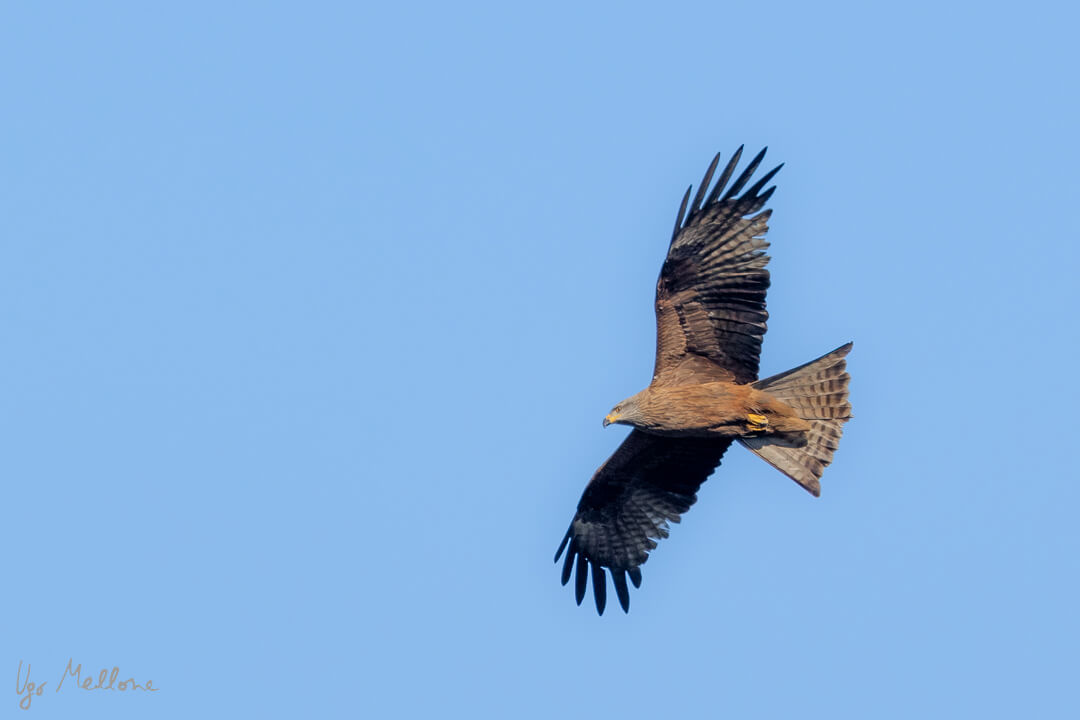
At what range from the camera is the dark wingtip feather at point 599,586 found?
15344 mm

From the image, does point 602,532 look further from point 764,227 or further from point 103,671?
point 103,671

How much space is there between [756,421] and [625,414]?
1227 millimetres

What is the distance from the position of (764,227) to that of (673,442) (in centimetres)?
250

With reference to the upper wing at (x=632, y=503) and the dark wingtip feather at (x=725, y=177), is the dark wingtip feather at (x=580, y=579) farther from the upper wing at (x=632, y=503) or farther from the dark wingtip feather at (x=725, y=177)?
the dark wingtip feather at (x=725, y=177)

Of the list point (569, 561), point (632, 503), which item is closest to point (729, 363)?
point (632, 503)

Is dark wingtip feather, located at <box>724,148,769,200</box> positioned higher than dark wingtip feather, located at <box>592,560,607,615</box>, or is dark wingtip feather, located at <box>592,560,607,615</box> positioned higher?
dark wingtip feather, located at <box>724,148,769,200</box>

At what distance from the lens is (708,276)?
43.3 feet

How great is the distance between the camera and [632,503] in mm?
15008

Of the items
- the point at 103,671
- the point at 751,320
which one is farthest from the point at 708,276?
the point at 103,671

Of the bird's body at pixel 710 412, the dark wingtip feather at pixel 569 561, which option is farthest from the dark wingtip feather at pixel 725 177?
the dark wingtip feather at pixel 569 561

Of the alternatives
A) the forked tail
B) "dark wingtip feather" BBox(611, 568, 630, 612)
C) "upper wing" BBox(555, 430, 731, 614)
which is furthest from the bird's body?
"dark wingtip feather" BBox(611, 568, 630, 612)

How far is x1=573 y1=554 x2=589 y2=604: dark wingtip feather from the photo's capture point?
15398mm

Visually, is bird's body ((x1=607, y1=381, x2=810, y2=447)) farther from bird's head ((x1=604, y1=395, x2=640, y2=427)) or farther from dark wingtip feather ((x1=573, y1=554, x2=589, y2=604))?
dark wingtip feather ((x1=573, y1=554, x2=589, y2=604))

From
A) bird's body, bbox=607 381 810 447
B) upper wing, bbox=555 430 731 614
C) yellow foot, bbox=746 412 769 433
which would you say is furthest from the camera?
upper wing, bbox=555 430 731 614
